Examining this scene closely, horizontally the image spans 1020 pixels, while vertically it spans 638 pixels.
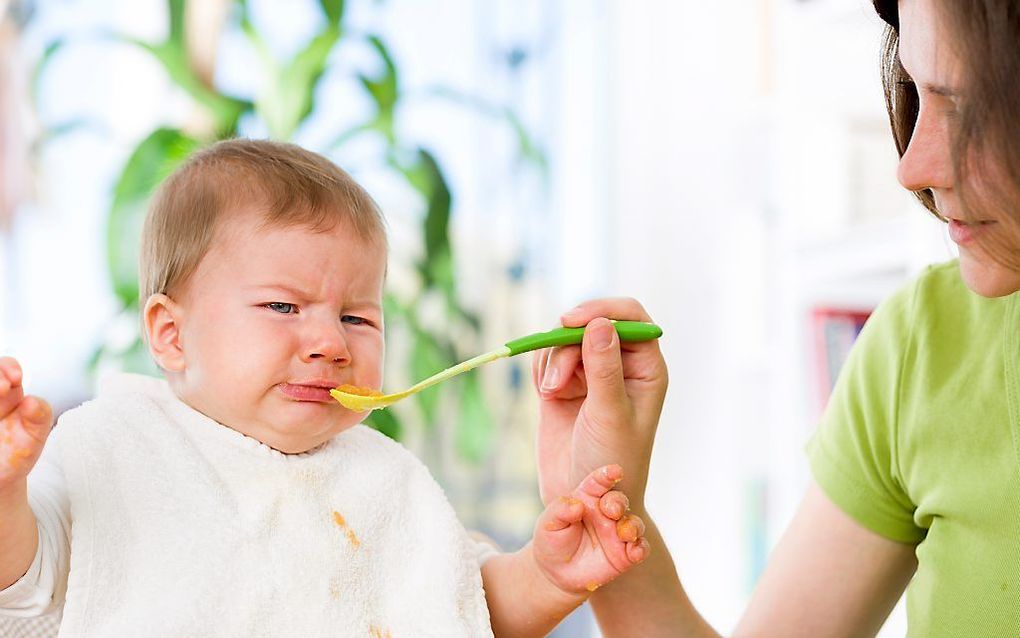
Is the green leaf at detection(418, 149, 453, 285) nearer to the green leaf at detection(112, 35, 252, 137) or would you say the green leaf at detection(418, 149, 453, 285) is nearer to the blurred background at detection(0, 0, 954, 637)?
the blurred background at detection(0, 0, 954, 637)

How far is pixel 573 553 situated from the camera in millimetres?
836

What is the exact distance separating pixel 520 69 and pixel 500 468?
43.4 inches

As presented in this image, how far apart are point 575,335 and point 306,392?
22cm

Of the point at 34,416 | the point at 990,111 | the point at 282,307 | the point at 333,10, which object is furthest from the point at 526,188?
the point at 34,416

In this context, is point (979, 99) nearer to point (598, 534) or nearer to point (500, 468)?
point (598, 534)

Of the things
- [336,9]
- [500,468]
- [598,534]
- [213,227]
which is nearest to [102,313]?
[336,9]

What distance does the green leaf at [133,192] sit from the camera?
2057 millimetres

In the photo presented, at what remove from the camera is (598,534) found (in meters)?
0.83

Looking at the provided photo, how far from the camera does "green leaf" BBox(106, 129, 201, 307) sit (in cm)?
206

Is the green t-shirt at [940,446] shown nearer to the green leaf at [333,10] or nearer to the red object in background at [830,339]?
the red object in background at [830,339]

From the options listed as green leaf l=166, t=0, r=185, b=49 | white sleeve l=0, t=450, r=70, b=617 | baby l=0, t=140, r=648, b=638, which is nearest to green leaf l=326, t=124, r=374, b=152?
green leaf l=166, t=0, r=185, b=49

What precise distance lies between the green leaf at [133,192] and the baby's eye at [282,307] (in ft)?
4.17

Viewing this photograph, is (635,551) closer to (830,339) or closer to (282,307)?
(282,307)

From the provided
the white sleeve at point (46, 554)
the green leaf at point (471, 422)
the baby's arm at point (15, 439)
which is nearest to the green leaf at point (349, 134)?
the green leaf at point (471, 422)
